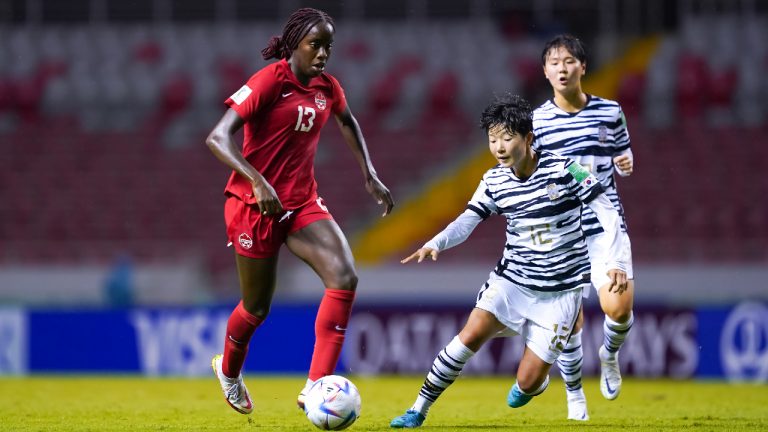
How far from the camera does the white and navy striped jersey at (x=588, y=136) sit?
24.1ft

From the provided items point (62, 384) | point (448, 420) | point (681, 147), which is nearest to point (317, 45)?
point (448, 420)

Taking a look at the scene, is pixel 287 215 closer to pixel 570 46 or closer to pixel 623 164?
pixel 570 46

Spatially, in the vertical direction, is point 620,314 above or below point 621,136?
below

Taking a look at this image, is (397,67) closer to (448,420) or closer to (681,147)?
(681,147)

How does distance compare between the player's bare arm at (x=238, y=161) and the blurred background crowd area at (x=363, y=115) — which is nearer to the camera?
the player's bare arm at (x=238, y=161)

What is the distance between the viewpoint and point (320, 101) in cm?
668

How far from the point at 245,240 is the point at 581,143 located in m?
2.28

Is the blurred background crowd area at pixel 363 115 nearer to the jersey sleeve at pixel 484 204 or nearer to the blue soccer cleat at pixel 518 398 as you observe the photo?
the blue soccer cleat at pixel 518 398

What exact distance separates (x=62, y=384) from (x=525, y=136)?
23.6ft

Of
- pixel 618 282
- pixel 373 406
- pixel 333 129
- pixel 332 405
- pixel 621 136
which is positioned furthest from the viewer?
pixel 333 129

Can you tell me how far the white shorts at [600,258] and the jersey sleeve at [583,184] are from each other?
0.69 meters

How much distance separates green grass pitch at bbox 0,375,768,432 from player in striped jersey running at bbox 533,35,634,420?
44cm

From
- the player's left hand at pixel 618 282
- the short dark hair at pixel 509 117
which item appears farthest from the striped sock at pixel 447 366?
the short dark hair at pixel 509 117

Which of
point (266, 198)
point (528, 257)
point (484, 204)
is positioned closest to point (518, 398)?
point (528, 257)
